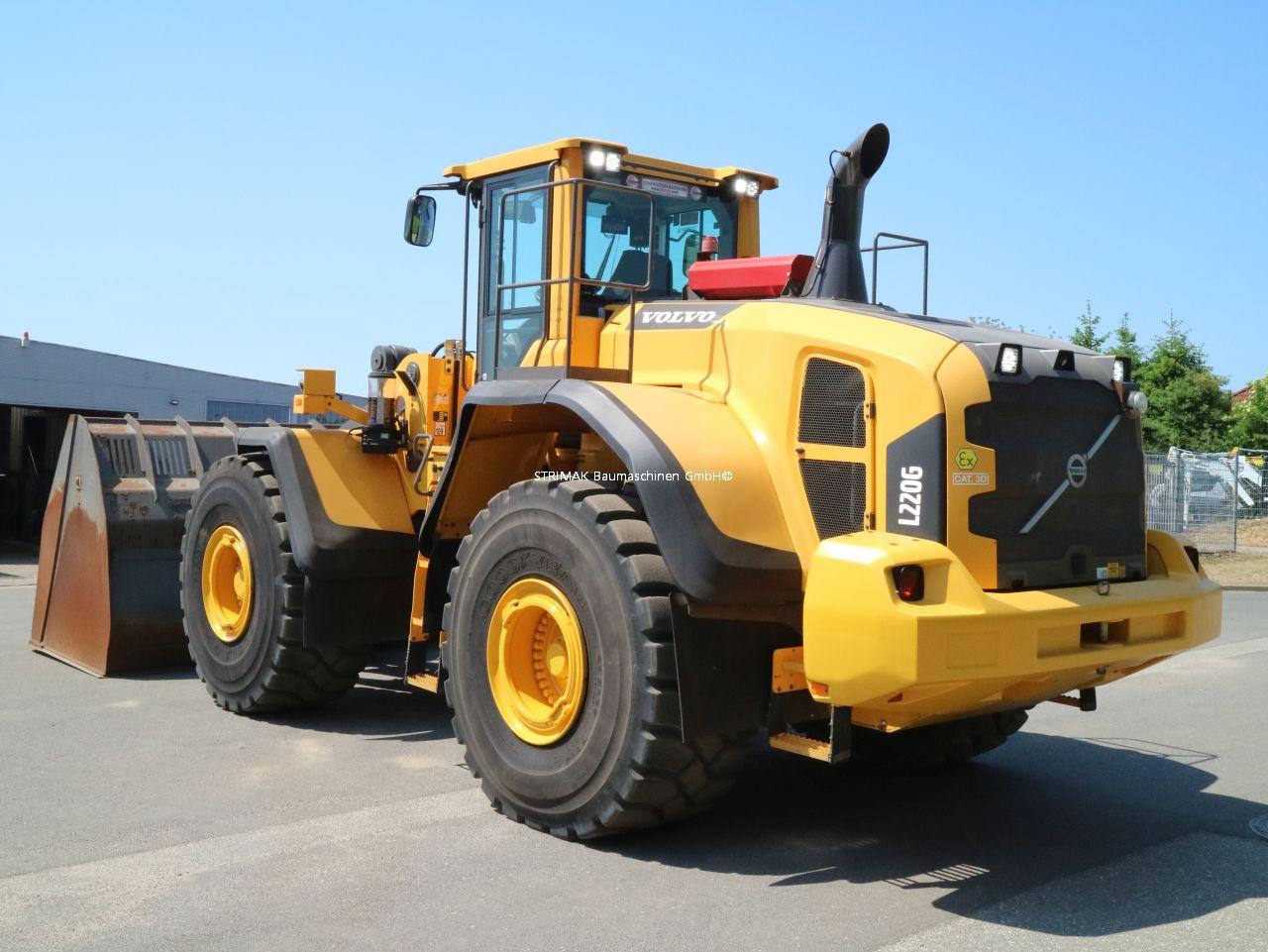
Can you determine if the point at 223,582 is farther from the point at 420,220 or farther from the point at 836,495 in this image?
the point at 836,495

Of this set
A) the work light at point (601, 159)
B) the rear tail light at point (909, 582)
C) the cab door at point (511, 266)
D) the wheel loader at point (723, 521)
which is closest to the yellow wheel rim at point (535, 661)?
the wheel loader at point (723, 521)

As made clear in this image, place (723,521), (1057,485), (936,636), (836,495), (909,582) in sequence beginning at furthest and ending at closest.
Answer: (1057,485) < (836,495) < (723,521) < (909,582) < (936,636)

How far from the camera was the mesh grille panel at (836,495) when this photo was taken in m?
4.82

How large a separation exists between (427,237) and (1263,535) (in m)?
19.8

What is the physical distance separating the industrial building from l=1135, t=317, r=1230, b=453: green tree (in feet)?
76.1

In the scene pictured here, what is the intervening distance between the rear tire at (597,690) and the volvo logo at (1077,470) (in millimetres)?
1702

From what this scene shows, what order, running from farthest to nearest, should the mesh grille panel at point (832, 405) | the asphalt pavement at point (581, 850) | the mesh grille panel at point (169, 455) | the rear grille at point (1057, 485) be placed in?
the mesh grille panel at point (169, 455) < the mesh grille panel at point (832, 405) < the rear grille at point (1057, 485) < the asphalt pavement at point (581, 850)

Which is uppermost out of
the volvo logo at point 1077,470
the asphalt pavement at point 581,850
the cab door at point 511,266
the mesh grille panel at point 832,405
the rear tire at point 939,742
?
the cab door at point 511,266

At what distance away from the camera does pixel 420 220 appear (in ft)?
23.5

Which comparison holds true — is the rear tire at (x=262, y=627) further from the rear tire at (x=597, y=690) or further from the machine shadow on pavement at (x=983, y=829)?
the machine shadow on pavement at (x=983, y=829)

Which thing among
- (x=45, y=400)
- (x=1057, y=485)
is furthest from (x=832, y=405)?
(x=45, y=400)

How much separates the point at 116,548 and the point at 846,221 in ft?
19.0

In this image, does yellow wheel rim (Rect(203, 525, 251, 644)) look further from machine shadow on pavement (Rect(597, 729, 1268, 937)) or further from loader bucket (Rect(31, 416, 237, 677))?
machine shadow on pavement (Rect(597, 729, 1268, 937))

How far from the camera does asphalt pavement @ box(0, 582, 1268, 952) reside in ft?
13.7
